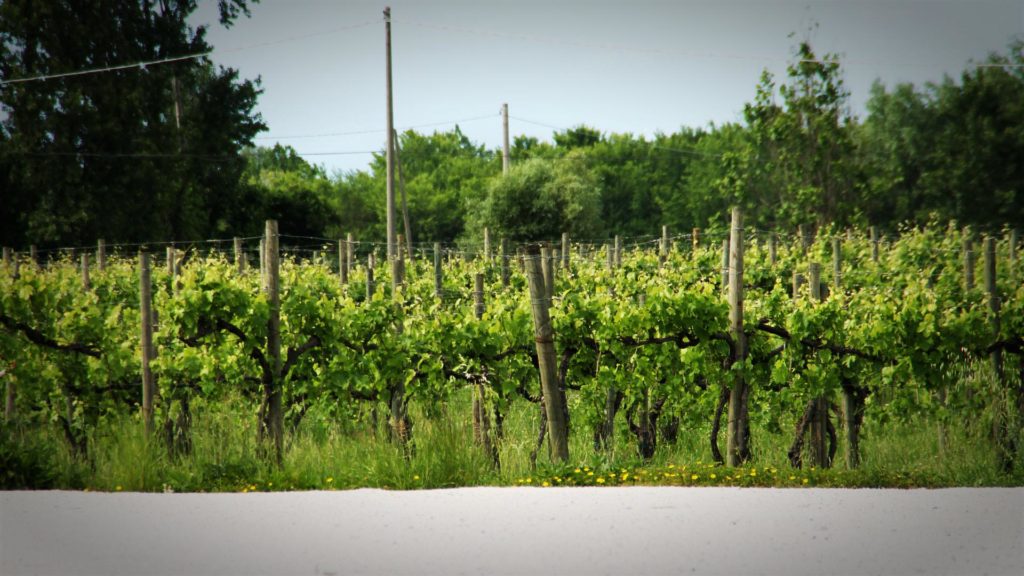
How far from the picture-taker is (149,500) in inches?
259

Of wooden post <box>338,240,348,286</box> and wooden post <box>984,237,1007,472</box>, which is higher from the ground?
wooden post <box>338,240,348,286</box>

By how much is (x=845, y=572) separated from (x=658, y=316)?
12.2 feet

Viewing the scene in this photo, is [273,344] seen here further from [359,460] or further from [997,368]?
[997,368]

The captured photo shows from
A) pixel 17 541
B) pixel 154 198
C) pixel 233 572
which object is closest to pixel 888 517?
pixel 233 572

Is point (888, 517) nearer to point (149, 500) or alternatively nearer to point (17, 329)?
point (149, 500)

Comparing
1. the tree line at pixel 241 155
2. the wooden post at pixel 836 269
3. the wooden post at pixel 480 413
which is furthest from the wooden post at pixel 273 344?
the tree line at pixel 241 155

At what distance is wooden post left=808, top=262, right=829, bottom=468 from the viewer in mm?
8375

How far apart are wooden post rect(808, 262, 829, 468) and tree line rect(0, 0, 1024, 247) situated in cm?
2052

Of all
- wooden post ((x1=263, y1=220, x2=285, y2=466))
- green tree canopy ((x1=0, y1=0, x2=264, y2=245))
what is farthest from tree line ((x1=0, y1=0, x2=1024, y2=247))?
wooden post ((x1=263, y1=220, x2=285, y2=466))

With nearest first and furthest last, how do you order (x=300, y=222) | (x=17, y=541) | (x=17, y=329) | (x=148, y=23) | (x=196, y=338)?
1. (x=17, y=541)
2. (x=196, y=338)
3. (x=17, y=329)
4. (x=148, y=23)
5. (x=300, y=222)

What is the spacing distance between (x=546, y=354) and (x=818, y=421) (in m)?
2.69

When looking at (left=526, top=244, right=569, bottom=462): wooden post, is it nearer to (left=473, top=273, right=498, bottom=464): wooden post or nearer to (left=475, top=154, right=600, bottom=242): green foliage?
(left=473, top=273, right=498, bottom=464): wooden post

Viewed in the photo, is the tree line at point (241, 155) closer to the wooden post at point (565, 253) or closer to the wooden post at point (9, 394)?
the wooden post at point (565, 253)

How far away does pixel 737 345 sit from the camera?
8289 millimetres
